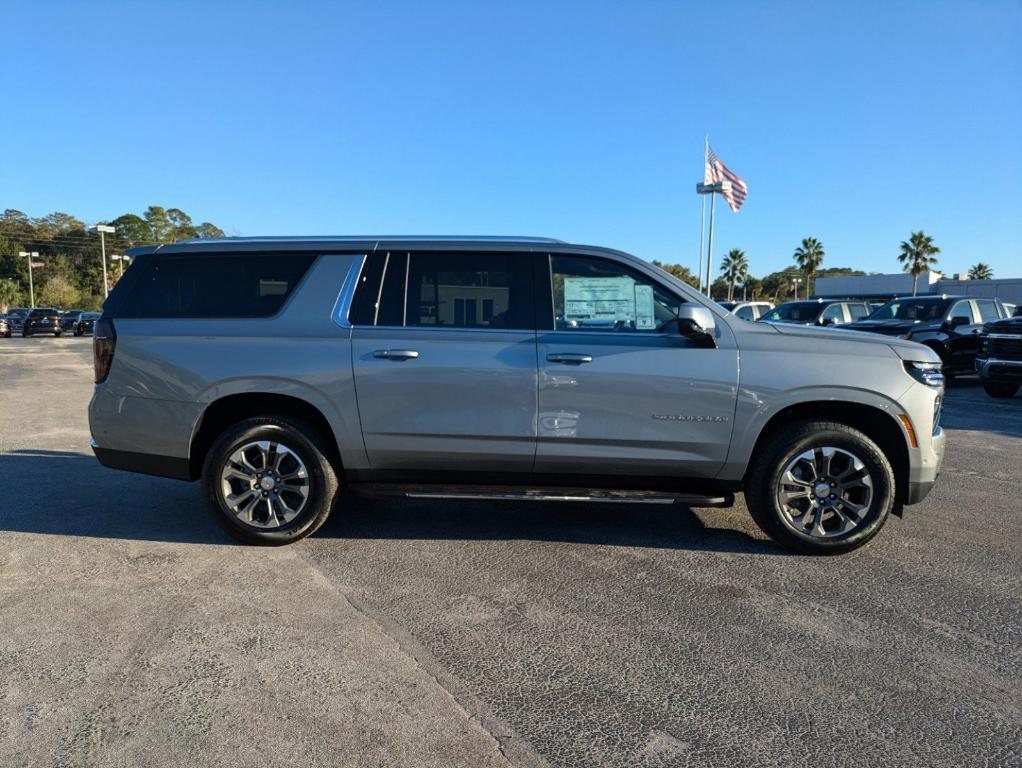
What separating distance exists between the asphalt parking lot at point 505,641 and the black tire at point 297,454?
0.53ft

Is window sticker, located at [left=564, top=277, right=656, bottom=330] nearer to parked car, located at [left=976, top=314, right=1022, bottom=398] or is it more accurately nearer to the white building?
parked car, located at [left=976, top=314, right=1022, bottom=398]

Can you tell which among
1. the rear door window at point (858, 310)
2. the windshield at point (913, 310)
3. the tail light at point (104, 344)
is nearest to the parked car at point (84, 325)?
the rear door window at point (858, 310)

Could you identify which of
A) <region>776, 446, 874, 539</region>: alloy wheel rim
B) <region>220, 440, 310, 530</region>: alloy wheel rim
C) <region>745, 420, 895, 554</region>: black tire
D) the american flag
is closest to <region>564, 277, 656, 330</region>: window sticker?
<region>745, 420, 895, 554</region>: black tire

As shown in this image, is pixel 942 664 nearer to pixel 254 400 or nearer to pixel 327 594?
pixel 327 594

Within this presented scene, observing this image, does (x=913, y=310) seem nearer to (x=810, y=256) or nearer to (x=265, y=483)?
(x=265, y=483)

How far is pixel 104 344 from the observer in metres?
4.36

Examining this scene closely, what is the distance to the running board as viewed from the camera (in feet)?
13.4

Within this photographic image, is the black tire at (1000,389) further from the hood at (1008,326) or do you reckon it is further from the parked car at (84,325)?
the parked car at (84,325)

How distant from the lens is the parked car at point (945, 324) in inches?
516

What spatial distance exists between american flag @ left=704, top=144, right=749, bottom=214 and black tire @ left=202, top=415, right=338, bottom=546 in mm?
25859

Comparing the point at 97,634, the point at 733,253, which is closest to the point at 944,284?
the point at 733,253

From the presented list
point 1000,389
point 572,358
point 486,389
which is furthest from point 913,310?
point 486,389

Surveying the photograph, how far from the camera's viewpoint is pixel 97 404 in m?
4.40

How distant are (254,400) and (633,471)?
2.45m
